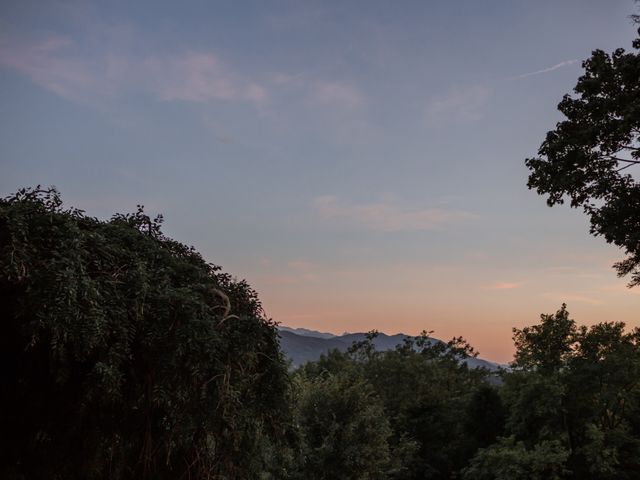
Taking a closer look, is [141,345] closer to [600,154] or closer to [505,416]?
[600,154]

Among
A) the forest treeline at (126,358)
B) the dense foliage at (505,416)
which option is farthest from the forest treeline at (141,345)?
the dense foliage at (505,416)

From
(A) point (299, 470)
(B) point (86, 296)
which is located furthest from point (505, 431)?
(B) point (86, 296)

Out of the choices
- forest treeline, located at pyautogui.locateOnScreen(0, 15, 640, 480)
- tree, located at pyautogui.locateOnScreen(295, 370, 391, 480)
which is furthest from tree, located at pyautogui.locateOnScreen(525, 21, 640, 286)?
tree, located at pyautogui.locateOnScreen(295, 370, 391, 480)

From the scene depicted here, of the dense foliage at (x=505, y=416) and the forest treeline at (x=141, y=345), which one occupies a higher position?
the forest treeline at (x=141, y=345)

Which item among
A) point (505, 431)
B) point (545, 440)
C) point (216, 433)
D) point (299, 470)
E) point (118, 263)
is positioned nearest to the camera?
point (118, 263)

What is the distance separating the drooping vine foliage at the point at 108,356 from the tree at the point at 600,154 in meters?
10.5

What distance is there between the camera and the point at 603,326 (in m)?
30.7

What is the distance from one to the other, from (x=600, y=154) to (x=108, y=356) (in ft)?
43.3

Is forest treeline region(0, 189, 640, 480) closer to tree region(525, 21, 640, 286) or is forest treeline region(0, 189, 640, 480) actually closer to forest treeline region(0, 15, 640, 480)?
forest treeline region(0, 15, 640, 480)

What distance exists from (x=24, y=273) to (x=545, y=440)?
30949mm

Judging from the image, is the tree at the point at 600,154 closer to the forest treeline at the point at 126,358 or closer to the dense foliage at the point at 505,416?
the forest treeline at the point at 126,358

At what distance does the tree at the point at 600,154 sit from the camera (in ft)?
40.5

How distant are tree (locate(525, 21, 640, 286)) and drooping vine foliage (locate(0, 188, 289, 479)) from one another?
34.4 feet

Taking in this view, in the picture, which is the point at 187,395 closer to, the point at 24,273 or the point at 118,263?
the point at 118,263
